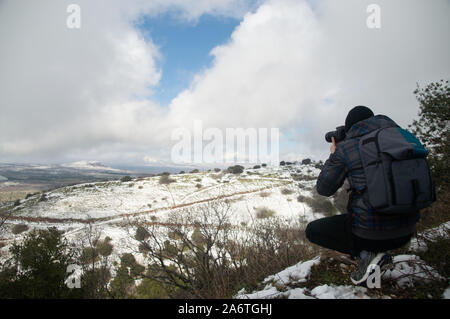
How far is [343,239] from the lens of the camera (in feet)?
7.93

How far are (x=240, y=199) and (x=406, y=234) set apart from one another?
3165cm

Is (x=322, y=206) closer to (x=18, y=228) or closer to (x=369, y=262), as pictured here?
(x=369, y=262)

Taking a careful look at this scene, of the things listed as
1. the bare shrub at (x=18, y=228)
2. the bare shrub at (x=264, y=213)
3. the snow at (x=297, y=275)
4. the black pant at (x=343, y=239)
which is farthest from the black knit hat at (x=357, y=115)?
the bare shrub at (x=18, y=228)

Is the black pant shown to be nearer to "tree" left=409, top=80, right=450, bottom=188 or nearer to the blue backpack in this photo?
the blue backpack

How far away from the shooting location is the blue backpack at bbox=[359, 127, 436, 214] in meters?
1.70

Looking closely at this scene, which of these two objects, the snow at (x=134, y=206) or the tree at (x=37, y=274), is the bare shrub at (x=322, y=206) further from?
the tree at (x=37, y=274)

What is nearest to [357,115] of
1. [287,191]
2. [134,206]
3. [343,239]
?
[343,239]

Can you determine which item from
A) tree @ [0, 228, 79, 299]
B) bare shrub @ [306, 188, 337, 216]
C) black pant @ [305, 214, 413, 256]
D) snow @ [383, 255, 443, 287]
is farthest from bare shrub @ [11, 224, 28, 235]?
bare shrub @ [306, 188, 337, 216]

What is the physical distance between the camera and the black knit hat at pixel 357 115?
230cm

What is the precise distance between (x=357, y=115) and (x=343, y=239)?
1646mm

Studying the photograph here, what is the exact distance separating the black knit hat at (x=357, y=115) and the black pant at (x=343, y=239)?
3.97 ft

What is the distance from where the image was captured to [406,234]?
78.8 inches

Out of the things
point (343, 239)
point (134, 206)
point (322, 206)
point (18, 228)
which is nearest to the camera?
point (343, 239)
